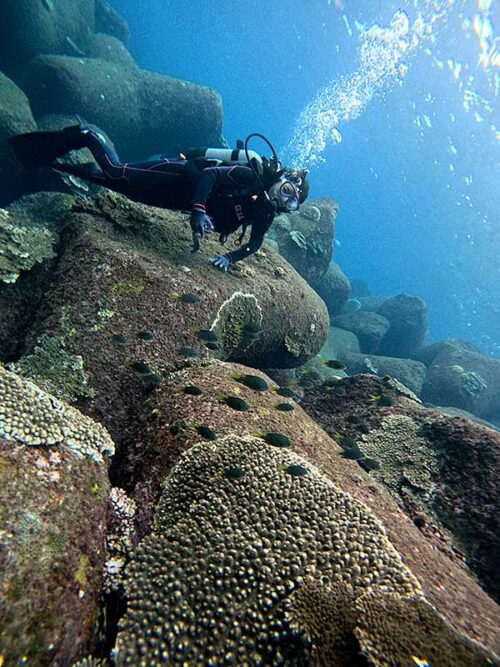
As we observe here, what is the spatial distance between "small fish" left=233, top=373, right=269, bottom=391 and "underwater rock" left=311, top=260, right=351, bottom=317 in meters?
13.2

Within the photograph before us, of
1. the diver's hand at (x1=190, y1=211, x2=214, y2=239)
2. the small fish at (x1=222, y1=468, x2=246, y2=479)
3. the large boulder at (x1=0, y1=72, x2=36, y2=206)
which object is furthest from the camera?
the large boulder at (x1=0, y1=72, x2=36, y2=206)

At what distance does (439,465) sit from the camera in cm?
467

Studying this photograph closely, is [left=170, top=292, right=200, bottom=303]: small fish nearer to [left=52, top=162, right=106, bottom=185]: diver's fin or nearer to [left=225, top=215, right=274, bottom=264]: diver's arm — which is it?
[left=225, top=215, right=274, bottom=264]: diver's arm

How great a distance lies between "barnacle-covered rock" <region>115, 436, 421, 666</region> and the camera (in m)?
2.15

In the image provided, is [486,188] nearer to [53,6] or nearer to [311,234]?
[311,234]

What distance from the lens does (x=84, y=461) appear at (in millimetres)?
2945

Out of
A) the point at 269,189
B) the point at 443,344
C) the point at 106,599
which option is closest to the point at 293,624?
the point at 106,599

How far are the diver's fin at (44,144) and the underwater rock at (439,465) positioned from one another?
6.82 m

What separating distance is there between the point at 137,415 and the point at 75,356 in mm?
1078

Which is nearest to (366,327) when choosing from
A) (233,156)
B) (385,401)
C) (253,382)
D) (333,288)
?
(333,288)

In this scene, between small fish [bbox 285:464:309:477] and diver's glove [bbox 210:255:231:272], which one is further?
diver's glove [bbox 210:255:231:272]

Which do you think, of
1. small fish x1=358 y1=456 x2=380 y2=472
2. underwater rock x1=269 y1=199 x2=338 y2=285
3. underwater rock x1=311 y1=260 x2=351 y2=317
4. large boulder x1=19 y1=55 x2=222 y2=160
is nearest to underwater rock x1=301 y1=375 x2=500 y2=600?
small fish x1=358 y1=456 x2=380 y2=472

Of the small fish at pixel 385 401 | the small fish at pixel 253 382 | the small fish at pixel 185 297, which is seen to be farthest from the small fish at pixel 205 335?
the small fish at pixel 385 401

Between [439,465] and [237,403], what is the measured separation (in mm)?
2975
